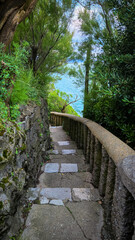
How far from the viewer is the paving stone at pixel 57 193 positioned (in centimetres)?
236

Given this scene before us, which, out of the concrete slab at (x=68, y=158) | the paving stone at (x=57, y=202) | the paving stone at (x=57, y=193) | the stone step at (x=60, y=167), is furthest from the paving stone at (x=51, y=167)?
the paving stone at (x=57, y=202)

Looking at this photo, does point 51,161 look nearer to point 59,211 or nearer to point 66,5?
point 59,211

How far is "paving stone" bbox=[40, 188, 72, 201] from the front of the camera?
2356 millimetres

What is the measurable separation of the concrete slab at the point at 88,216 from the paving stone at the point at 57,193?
0.21 m

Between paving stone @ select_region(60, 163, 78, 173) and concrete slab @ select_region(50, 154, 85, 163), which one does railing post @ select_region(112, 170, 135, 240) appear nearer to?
paving stone @ select_region(60, 163, 78, 173)

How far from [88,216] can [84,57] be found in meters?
7.89

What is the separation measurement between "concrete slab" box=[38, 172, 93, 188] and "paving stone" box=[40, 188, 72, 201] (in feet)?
0.91

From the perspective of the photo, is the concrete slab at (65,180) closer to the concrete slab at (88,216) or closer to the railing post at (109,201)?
the concrete slab at (88,216)

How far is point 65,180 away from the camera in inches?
116

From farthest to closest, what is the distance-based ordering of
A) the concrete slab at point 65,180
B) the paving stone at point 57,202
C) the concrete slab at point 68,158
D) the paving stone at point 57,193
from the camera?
the concrete slab at point 68,158 < the concrete slab at point 65,180 < the paving stone at point 57,193 < the paving stone at point 57,202

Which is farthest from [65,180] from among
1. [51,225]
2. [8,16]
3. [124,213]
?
[8,16]

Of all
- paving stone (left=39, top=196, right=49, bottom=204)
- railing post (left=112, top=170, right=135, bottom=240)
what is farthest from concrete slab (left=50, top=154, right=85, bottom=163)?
railing post (left=112, top=170, right=135, bottom=240)

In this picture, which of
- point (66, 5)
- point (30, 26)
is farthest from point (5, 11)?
point (66, 5)

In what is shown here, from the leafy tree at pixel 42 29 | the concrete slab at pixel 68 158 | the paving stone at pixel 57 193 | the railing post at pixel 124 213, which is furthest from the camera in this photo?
the leafy tree at pixel 42 29
